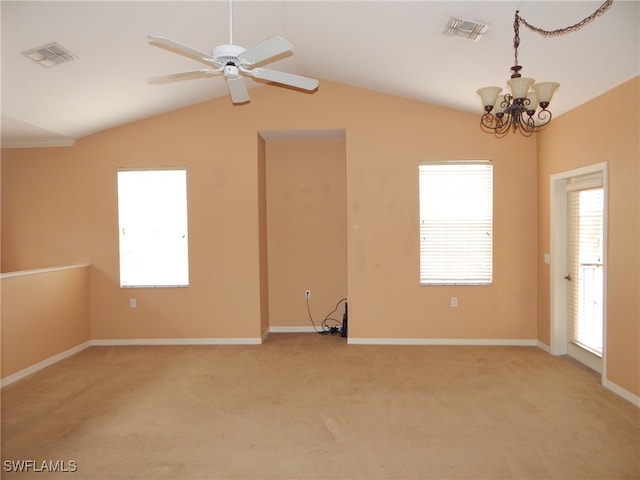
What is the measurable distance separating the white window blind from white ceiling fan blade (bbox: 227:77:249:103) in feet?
11.1

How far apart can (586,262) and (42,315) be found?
588 centimetres

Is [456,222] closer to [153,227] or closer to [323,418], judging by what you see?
[323,418]

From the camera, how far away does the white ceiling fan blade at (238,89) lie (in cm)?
289

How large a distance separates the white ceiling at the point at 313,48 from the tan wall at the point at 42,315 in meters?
1.76

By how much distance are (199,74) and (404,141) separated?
10.7ft

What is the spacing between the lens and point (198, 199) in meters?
5.50

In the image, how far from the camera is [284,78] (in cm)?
271

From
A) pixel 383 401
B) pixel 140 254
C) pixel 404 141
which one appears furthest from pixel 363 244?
pixel 140 254

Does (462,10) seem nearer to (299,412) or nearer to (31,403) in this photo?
(299,412)

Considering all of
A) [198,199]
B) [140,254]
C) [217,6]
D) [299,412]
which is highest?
[217,6]

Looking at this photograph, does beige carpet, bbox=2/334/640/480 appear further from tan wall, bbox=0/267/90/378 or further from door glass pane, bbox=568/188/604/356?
door glass pane, bbox=568/188/604/356

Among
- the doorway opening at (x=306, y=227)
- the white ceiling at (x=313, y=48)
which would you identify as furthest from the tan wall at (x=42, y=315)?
the doorway opening at (x=306, y=227)

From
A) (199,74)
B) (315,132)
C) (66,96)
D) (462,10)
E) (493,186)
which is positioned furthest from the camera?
(315,132)

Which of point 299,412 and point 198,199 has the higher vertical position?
point 198,199
